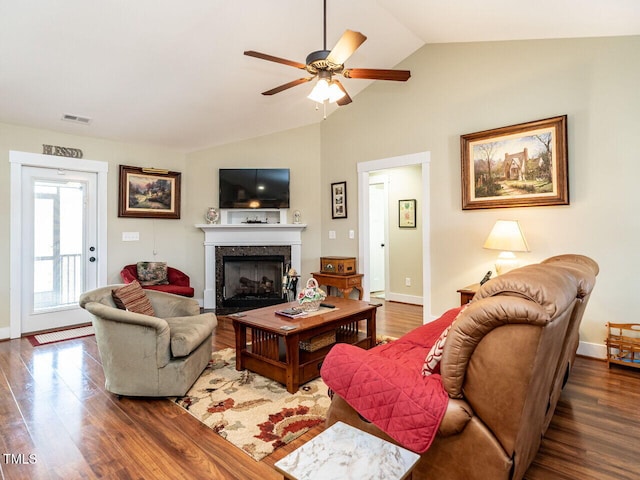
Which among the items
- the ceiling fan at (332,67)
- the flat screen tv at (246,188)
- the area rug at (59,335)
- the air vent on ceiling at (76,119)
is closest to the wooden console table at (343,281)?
the flat screen tv at (246,188)

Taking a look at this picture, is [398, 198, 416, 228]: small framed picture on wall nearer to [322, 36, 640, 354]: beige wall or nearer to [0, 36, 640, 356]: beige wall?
[0, 36, 640, 356]: beige wall

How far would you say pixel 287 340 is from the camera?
2492mm

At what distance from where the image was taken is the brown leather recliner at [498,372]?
1.16 metres

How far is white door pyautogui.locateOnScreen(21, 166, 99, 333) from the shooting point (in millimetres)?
4156

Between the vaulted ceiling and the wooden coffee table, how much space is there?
2491 millimetres

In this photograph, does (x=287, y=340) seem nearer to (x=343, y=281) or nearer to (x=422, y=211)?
(x=343, y=281)

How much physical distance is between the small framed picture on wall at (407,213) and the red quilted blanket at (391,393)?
4.42 metres

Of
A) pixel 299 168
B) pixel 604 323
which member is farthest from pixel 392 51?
pixel 604 323

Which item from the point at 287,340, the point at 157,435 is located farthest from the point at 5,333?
the point at 287,340

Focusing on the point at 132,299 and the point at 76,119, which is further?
the point at 76,119

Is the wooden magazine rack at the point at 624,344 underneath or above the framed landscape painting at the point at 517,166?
underneath

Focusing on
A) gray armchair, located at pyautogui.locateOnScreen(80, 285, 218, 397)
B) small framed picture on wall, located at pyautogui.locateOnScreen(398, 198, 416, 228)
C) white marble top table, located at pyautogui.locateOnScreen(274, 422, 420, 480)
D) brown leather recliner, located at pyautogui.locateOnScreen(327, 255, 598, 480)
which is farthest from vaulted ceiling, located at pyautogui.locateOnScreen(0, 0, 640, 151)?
white marble top table, located at pyautogui.locateOnScreen(274, 422, 420, 480)

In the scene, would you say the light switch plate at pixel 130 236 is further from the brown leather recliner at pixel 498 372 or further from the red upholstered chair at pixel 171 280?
the brown leather recliner at pixel 498 372

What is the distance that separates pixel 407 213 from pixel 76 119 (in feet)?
15.9
